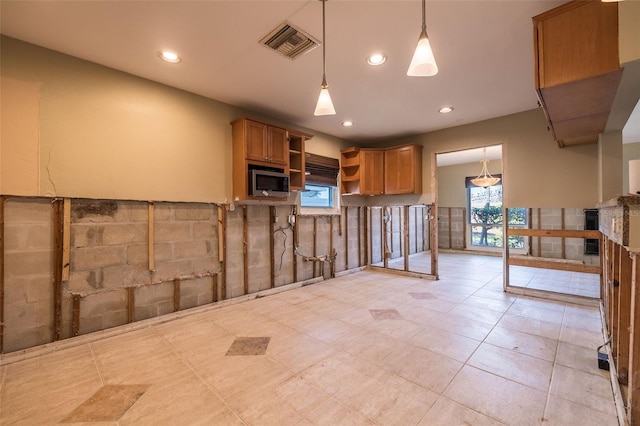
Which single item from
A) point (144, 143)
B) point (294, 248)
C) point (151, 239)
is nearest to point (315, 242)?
point (294, 248)

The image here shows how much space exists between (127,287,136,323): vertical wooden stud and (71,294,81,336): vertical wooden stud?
1.26 feet

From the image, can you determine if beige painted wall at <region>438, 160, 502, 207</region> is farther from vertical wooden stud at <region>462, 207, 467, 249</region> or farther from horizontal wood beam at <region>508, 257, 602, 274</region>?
horizontal wood beam at <region>508, 257, 602, 274</region>

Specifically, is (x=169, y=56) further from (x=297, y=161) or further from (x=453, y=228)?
(x=453, y=228)

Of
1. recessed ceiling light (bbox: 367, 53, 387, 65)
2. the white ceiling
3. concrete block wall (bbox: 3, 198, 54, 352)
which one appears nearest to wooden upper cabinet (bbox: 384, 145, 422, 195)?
the white ceiling

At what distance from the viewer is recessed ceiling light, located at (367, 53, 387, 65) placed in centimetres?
245

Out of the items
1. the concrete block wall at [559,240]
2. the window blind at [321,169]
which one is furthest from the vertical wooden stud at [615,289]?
the concrete block wall at [559,240]

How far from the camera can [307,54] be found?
7.97ft

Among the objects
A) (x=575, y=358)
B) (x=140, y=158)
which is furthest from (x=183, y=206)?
(x=575, y=358)

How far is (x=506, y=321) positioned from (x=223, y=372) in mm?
2872

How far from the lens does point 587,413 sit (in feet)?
5.06

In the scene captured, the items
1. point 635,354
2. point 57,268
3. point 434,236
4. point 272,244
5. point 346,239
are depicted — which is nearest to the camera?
point 635,354

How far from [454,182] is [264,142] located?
677 cm

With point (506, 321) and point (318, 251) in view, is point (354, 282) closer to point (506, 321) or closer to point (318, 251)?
point (318, 251)

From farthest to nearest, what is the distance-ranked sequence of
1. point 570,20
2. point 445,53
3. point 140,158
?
point 140,158
point 445,53
point 570,20
